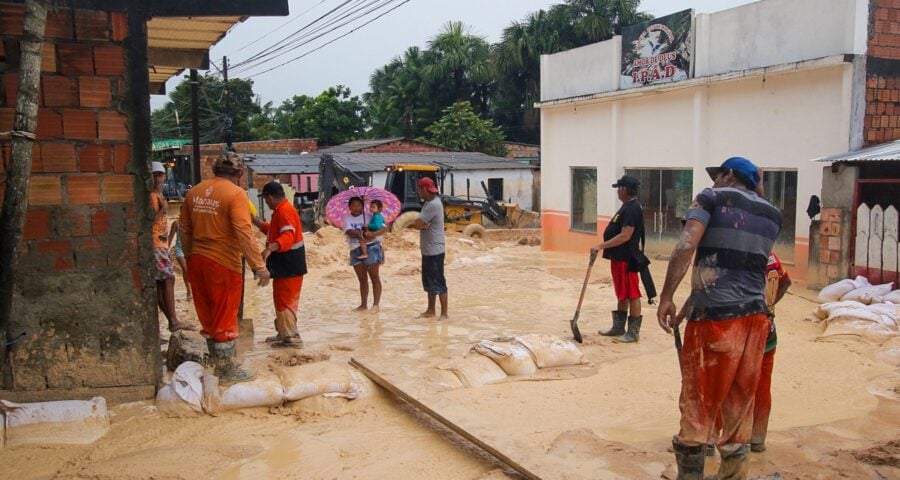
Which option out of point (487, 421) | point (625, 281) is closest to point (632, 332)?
point (625, 281)

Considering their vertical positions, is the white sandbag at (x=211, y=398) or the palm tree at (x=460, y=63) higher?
the palm tree at (x=460, y=63)

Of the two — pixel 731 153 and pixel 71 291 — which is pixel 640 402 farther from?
pixel 731 153

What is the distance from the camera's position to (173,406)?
4848 millimetres

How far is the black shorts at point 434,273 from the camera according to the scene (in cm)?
797

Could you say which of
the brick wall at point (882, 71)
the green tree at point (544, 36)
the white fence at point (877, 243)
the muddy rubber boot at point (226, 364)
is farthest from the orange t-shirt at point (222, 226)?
the green tree at point (544, 36)

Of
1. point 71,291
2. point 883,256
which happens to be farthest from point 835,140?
point 71,291

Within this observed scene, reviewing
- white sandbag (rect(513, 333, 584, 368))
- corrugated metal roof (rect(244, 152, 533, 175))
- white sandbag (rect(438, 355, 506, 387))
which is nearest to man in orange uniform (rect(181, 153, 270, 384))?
white sandbag (rect(438, 355, 506, 387))

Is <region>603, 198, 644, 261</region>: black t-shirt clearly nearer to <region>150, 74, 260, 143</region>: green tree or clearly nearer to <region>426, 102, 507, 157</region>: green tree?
<region>426, 102, 507, 157</region>: green tree

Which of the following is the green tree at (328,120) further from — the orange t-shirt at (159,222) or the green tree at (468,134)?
the orange t-shirt at (159,222)

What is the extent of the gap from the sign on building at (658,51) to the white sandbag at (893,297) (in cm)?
616

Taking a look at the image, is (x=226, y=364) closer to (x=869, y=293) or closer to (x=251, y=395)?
(x=251, y=395)

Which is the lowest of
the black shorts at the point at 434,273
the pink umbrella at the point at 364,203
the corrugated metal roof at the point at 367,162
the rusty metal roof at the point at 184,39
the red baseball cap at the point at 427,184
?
the black shorts at the point at 434,273

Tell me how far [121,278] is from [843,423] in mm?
4839

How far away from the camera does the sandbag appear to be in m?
4.95
